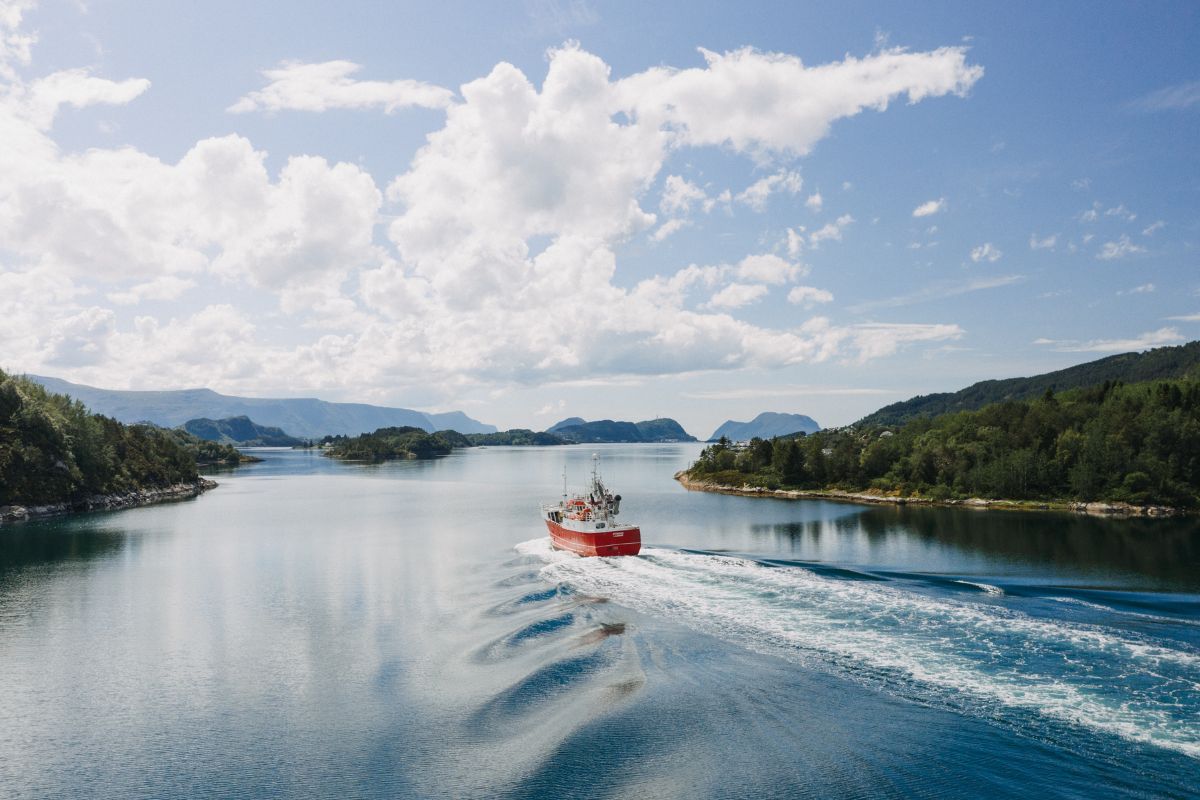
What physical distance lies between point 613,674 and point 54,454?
108 metres

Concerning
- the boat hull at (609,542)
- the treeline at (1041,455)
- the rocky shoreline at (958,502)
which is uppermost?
the treeline at (1041,455)

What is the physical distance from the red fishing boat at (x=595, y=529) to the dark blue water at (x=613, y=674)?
1796 mm

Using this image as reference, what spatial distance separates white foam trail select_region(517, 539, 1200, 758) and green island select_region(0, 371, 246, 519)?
293 feet

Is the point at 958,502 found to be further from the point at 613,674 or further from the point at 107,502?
the point at 107,502

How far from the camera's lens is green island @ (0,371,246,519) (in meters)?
92.2

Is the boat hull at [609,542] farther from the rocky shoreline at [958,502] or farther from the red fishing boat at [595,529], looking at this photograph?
the rocky shoreline at [958,502]

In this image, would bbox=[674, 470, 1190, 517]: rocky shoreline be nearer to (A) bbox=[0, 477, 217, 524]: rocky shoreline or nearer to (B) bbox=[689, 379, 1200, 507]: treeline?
(B) bbox=[689, 379, 1200, 507]: treeline

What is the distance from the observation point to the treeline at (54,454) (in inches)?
3656

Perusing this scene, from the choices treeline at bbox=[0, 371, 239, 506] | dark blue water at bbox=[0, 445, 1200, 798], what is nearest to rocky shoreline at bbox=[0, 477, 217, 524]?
treeline at bbox=[0, 371, 239, 506]

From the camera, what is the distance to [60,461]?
100 metres

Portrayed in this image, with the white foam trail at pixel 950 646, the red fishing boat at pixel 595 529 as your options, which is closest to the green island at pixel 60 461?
the red fishing boat at pixel 595 529

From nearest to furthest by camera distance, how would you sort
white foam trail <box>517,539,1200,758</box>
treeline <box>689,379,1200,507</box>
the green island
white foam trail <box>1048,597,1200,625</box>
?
1. white foam trail <box>517,539,1200,758</box>
2. white foam trail <box>1048,597,1200,625</box>
3. treeline <box>689,379,1200,507</box>
4. the green island

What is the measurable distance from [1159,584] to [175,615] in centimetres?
5981

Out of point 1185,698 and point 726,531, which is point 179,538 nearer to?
point 726,531
